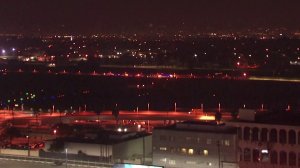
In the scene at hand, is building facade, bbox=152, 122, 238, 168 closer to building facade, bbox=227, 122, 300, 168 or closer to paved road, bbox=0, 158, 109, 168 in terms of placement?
building facade, bbox=227, 122, 300, 168

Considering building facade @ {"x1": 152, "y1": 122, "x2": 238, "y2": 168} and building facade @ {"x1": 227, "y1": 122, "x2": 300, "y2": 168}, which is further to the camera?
building facade @ {"x1": 227, "y1": 122, "x2": 300, "y2": 168}

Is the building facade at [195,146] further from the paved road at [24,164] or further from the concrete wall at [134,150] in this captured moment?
the paved road at [24,164]

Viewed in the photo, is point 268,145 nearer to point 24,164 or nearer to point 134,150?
point 134,150

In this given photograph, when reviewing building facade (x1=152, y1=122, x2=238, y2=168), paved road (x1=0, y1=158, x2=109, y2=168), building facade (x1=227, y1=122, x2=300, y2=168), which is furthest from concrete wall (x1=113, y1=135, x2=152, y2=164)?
paved road (x1=0, y1=158, x2=109, y2=168)

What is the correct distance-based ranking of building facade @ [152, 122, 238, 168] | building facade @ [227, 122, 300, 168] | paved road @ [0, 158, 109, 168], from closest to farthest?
1. paved road @ [0, 158, 109, 168]
2. building facade @ [152, 122, 238, 168]
3. building facade @ [227, 122, 300, 168]

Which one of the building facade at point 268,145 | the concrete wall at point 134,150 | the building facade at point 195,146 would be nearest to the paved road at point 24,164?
the concrete wall at point 134,150

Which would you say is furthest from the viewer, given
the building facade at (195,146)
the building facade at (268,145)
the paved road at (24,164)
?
the building facade at (268,145)

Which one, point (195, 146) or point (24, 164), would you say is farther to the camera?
point (195, 146)

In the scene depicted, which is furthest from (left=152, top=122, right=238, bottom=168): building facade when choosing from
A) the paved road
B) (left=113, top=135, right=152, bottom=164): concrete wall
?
the paved road

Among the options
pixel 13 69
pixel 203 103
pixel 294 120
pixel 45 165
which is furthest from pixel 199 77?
pixel 45 165

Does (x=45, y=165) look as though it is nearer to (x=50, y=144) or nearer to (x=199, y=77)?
(x=50, y=144)

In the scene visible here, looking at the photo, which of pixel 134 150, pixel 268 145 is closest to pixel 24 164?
pixel 134 150

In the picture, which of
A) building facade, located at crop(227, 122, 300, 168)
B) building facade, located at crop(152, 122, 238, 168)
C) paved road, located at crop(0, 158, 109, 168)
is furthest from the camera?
building facade, located at crop(227, 122, 300, 168)
